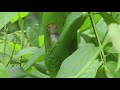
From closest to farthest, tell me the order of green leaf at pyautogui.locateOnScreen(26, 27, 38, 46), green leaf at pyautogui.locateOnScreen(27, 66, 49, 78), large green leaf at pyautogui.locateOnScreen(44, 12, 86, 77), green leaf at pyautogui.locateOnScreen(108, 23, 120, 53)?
green leaf at pyautogui.locateOnScreen(108, 23, 120, 53) < large green leaf at pyautogui.locateOnScreen(44, 12, 86, 77) < green leaf at pyautogui.locateOnScreen(27, 66, 49, 78) < green leaf at pyautogui.locateOnScreen(26, 27, 38, 46)

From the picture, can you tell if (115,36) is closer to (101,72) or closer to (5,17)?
(101,72)

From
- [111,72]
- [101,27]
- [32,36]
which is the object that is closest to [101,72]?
[111,72]

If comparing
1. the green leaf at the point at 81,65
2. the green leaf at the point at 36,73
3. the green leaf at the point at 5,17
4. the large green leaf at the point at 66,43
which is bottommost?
the green leaf at the point at 36,73

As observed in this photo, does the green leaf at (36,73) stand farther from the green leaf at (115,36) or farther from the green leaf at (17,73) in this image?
the green leaf at (115,36)

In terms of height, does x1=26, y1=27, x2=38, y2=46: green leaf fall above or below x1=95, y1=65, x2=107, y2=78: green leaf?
above

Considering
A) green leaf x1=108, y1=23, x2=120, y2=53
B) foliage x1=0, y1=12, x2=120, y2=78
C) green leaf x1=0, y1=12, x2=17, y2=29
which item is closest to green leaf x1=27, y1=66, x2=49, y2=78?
foliage x1=0, y1=12, x2=120, y2=78

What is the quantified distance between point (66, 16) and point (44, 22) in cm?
4

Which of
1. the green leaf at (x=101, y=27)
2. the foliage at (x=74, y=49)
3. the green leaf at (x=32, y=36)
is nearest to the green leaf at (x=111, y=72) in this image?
the foliage at (x=74, y=49)

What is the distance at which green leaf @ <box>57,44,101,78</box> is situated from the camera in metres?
0.45

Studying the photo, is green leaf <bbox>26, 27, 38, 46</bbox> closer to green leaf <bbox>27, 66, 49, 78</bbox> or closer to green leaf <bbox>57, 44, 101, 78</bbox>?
green leaf <bbox>27, 66, 49, 78</bbox>

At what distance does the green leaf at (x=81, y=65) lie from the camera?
1.46 ft

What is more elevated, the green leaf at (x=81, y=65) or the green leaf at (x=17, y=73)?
the green leaf at (x=81, y=65)

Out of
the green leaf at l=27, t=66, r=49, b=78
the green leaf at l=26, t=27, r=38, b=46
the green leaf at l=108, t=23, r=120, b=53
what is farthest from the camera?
the green leaf at l=26, t=27, r=38, b=46
